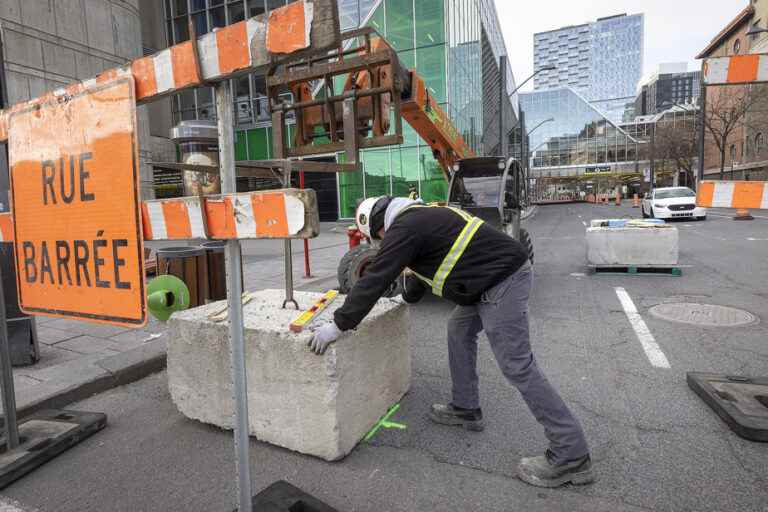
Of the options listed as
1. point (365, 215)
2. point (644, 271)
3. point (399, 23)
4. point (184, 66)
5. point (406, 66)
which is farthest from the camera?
point (399, 23)

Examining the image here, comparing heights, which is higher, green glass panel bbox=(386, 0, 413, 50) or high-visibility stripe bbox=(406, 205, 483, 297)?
green glass panel bbox=(386, 0, 413, 50)

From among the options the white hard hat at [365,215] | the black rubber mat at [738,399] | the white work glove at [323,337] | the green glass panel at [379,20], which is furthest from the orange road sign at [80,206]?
the green glass panel at [379,20]

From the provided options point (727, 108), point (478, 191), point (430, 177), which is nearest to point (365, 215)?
point (478, 191)

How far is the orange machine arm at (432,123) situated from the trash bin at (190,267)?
11.0 feet

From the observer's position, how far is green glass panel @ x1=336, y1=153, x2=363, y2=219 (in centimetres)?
2486

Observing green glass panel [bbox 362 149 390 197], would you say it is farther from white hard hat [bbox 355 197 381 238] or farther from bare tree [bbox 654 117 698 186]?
bare tree [bbox 654 117 698 186]

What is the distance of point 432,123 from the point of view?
712 centimetres

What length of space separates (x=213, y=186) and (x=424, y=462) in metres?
5.75

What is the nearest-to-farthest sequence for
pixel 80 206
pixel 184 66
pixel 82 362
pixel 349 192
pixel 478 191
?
pixel 184 66, pixel 80 206, pixel 82 362, pixel 478 191, pixel 349 192

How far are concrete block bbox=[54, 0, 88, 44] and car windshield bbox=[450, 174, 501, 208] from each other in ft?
60.5

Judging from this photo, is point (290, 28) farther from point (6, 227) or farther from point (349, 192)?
point (349, 192)

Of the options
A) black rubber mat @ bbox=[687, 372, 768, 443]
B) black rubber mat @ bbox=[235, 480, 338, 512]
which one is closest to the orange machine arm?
black rubber mat @ bbox=[687, 372, 768, 443]

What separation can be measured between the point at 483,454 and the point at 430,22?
2251 cm

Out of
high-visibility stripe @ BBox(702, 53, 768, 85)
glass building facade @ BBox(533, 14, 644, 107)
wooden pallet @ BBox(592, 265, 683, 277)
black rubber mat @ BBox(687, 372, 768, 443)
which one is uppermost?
glass building facade @ BBox(533, 14, 644, 107)
